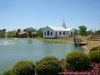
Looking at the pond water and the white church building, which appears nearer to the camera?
the pond water

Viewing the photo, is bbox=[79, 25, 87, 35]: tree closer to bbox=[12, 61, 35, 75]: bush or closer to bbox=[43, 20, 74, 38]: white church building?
bbox=[43, 20, 74, 38]: white church building

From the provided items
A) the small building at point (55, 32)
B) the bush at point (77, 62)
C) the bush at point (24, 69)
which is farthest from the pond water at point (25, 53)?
the small building at point (55, 32)

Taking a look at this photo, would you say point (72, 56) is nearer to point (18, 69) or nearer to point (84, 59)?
point (84, 59)

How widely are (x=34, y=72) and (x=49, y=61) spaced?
750 mm

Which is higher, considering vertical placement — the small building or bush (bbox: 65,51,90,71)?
the small building

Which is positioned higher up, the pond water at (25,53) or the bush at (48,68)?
the bush at (48,68)

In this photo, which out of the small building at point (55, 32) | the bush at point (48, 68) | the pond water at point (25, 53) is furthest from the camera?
the small building at point (55, 32)

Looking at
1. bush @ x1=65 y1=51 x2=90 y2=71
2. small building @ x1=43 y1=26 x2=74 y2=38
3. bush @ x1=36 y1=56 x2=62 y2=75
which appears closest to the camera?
bush @ x1=36 y1=56 x2=62 y2=75

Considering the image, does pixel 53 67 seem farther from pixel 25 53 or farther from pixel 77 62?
pixel 25 53

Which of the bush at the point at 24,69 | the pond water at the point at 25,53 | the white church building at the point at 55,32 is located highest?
the white church building at the point at 55,32

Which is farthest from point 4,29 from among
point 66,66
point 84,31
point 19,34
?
point 66,66

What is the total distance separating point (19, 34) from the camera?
5897 centimetres

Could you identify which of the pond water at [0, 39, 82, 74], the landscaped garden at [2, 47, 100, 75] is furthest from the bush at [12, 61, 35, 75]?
the pond water at [0, 39, 82, 74]

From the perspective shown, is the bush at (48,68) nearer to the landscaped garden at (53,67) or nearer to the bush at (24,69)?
the landscaped garden at (53,67)
